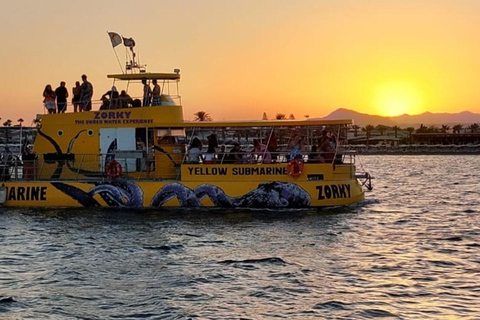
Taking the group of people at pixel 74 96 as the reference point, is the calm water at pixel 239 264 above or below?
below

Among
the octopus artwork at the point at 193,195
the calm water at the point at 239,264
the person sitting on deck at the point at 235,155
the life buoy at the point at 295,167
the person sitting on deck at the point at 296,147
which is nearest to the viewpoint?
the calm water at the point at 239,264

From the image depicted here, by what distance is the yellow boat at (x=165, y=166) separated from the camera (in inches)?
947

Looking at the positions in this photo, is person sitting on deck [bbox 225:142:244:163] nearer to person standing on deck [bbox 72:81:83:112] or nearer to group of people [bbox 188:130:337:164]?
group of people [bbox 188:130:337:164]

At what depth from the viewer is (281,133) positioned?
27.5 m

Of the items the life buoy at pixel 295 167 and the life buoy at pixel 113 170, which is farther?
the life buoy at pixel 113 170

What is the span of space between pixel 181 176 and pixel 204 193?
104 cm

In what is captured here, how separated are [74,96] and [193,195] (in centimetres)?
671

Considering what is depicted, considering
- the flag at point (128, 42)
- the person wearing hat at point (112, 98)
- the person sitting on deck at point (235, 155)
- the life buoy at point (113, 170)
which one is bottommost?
the life buoy at point (113, 170)

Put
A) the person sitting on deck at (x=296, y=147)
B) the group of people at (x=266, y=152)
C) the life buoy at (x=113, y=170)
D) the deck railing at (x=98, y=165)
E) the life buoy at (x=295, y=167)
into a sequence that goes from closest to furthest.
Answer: the life buoy at (x=295, y=167) → the person sitting on deck at (x=296, y=147) → the group of people at (x=266, y=152) → the life buoy at (x=113, y=170) → the deck railing at (x=98, y=165)

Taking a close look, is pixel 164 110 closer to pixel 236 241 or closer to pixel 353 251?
pixel 236 241

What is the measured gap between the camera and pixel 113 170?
24766mm

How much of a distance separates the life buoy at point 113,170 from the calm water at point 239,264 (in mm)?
1361

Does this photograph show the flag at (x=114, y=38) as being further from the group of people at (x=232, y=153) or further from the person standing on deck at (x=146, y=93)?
the group of people at (x=232, y=153)

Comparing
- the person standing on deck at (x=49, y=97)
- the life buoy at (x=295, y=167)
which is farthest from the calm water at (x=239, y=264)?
the person standing on deck at (x=49, y=97)
